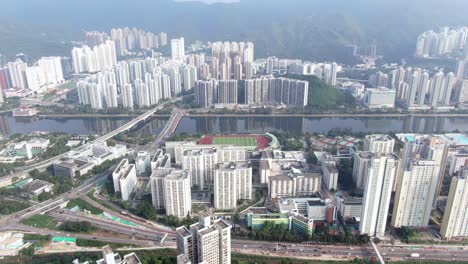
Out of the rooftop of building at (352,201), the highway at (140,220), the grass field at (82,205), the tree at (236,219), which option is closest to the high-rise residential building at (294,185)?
the rooftop of building at (352,201)

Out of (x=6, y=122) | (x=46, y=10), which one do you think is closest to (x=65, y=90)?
(x=6, y=122)

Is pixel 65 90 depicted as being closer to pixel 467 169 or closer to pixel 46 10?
pixel 467 169

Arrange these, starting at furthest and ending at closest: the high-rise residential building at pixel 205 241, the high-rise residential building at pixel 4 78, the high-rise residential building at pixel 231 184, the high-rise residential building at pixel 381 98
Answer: the high-rise residential building at pixel 4 78 < the high-rise residential building at pixel 381 98 < the high-rise residential building at pixel 231 184 < the high-rise residential building at pixel 205 241

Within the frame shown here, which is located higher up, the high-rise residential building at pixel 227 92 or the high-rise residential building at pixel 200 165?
the high-rise residential building at pixel 227 92

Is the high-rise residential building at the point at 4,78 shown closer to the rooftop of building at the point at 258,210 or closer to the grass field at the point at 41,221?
the grass field at the point at 41,221

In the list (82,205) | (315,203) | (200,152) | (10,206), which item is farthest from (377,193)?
(10,206)

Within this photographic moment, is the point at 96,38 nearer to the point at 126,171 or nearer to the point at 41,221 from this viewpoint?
the point at 126,171
